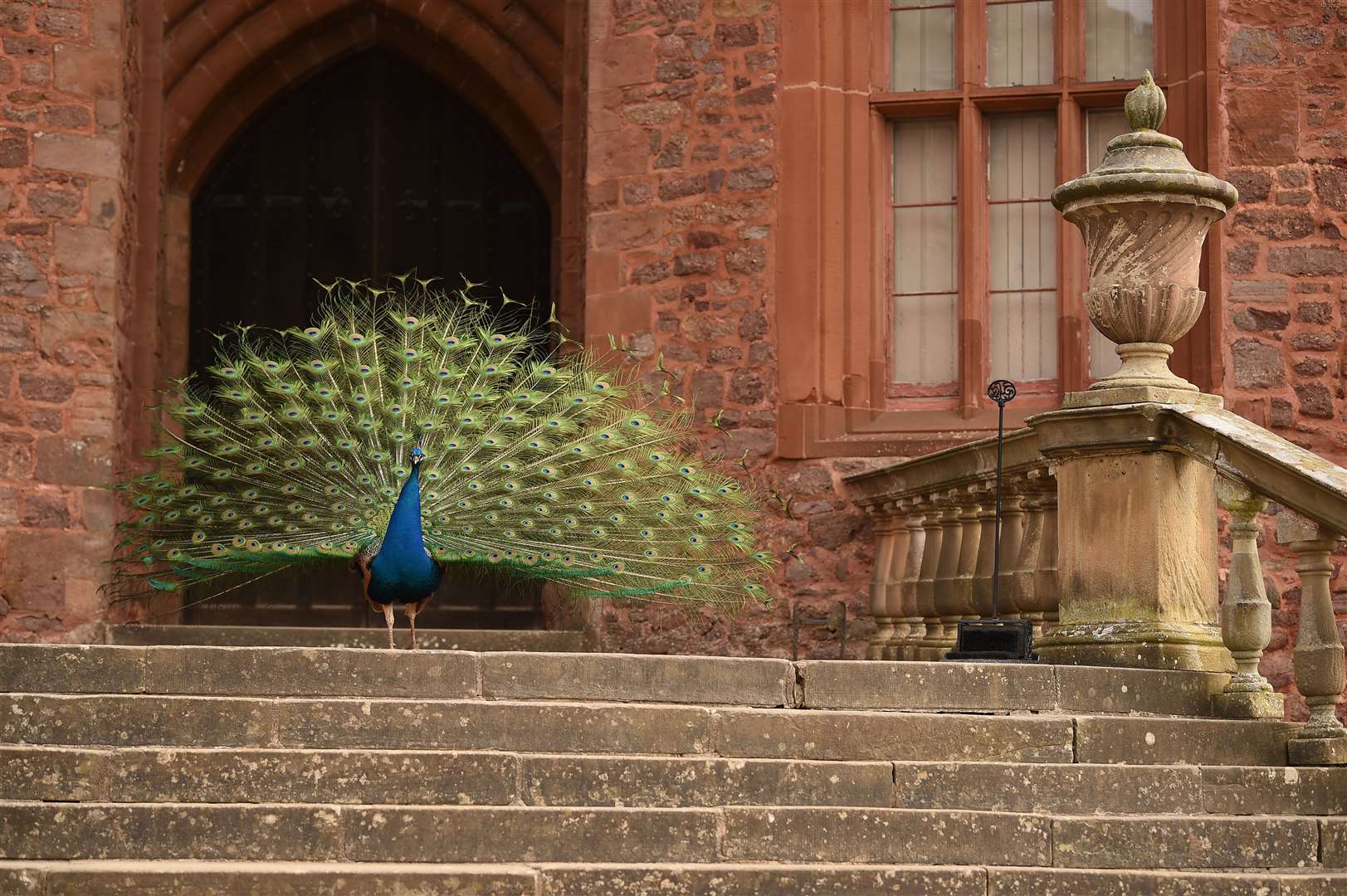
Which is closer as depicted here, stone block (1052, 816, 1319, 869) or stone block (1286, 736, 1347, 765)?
stone block (1052, 816, 1319, 869)

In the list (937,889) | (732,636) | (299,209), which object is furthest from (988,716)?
(299,209)

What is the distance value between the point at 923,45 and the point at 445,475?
386 centimetres

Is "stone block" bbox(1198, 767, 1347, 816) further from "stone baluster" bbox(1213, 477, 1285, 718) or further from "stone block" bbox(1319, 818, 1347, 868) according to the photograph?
"stone baluster" bbox(1213, 477, 1285, 718)

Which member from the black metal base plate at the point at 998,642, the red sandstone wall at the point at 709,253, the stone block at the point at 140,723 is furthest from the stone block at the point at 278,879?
the red sandstone wall at the point at 709,253

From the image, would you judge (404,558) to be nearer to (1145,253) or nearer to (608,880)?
(608,880)

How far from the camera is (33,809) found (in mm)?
5617

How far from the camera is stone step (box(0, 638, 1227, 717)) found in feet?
20.7

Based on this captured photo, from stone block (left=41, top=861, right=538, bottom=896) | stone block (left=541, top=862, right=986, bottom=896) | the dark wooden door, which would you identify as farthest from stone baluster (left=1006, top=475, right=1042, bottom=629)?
the dark wooden door

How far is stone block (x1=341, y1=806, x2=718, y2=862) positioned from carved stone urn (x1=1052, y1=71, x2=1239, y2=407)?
2.52 m

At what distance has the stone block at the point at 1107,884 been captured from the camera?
5.78m

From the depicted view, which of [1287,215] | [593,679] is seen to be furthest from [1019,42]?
[593,679]

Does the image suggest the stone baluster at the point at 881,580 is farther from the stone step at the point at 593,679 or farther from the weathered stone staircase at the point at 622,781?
the weathered stone staircase at the point at 622,781

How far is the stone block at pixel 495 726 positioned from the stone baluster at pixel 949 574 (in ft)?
9.89

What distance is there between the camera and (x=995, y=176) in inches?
442
